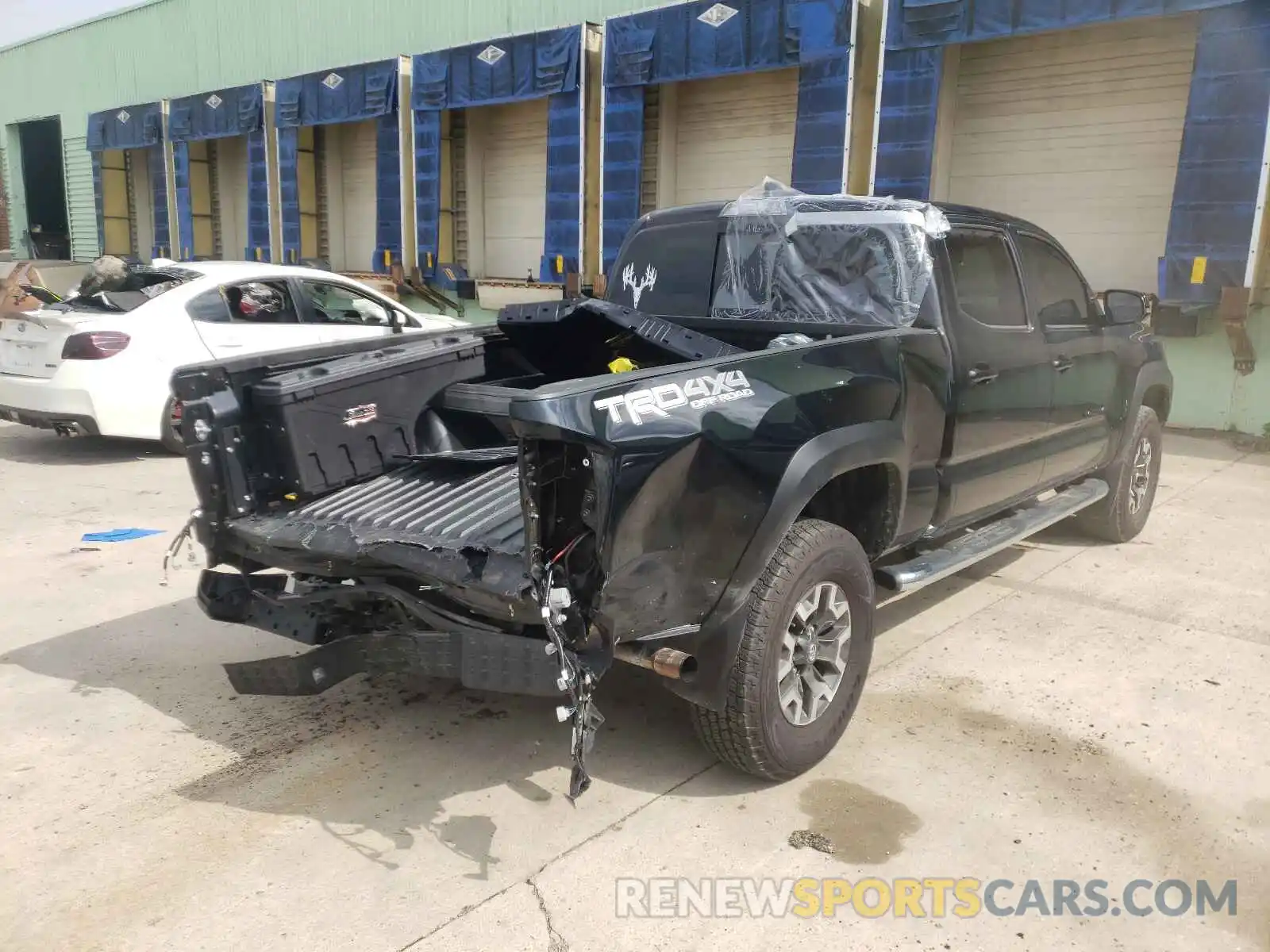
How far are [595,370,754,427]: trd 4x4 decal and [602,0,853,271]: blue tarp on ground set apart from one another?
9387mm

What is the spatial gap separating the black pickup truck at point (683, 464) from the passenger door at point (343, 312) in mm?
4411

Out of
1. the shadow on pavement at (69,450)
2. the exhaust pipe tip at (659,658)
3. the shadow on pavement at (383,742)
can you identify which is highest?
the exhaust pipe tip at (659,658)

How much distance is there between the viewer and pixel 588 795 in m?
3.32

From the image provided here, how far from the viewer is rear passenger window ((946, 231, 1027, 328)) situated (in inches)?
170

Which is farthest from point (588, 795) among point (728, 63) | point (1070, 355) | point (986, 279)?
point (728, 63)

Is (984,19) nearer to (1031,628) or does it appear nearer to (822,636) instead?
(1031,628)

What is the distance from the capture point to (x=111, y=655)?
4.47 m

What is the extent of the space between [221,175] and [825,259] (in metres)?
22.2

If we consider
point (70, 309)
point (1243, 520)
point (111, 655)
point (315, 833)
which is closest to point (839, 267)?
point (315, 833)

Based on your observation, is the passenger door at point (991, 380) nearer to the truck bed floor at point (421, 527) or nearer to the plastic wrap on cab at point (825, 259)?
the plastic wrap on cab at point (825, 259)

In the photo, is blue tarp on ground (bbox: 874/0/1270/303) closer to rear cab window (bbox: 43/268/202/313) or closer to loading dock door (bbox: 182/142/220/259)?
rear cab window (bbox: 43/268/202/313)

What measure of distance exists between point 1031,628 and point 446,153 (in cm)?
1466

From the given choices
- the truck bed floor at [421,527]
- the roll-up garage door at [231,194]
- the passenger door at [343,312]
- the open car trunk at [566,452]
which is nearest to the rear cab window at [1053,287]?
the open car trunk at [566,452]

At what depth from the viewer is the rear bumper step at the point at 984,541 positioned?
3949 millimetres
